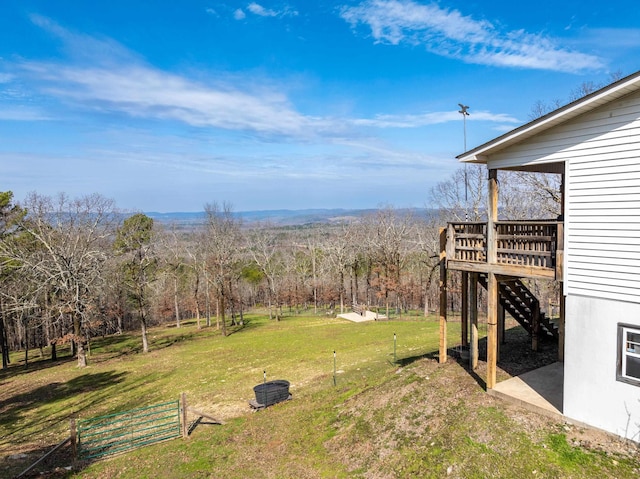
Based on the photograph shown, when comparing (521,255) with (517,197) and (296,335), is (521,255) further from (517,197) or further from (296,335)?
(517,197)

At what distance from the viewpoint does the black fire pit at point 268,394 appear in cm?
1287

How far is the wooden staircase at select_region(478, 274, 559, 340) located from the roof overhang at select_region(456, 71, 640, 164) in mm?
4082

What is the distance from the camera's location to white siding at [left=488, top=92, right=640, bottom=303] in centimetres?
698

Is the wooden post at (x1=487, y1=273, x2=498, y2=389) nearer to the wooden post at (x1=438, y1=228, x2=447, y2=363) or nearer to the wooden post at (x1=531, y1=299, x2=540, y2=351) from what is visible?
the wooden post at (x1=438, y1=228, x2=447, y2=363)

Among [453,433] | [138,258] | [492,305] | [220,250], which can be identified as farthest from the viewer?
[220,250]

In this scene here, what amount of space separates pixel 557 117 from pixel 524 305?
727cm

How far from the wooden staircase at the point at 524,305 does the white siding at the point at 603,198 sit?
394 centimetres

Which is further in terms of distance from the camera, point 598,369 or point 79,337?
point 79,337

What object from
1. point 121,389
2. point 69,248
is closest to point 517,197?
point 121,389

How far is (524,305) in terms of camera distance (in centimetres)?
1290

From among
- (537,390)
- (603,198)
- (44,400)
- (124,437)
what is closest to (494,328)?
(537,390)

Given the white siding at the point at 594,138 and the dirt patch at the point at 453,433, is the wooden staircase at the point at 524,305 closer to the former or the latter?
the dirt patch at the point at 453,433

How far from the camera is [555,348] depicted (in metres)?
12.4

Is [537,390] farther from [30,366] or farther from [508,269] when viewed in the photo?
[30,366]
